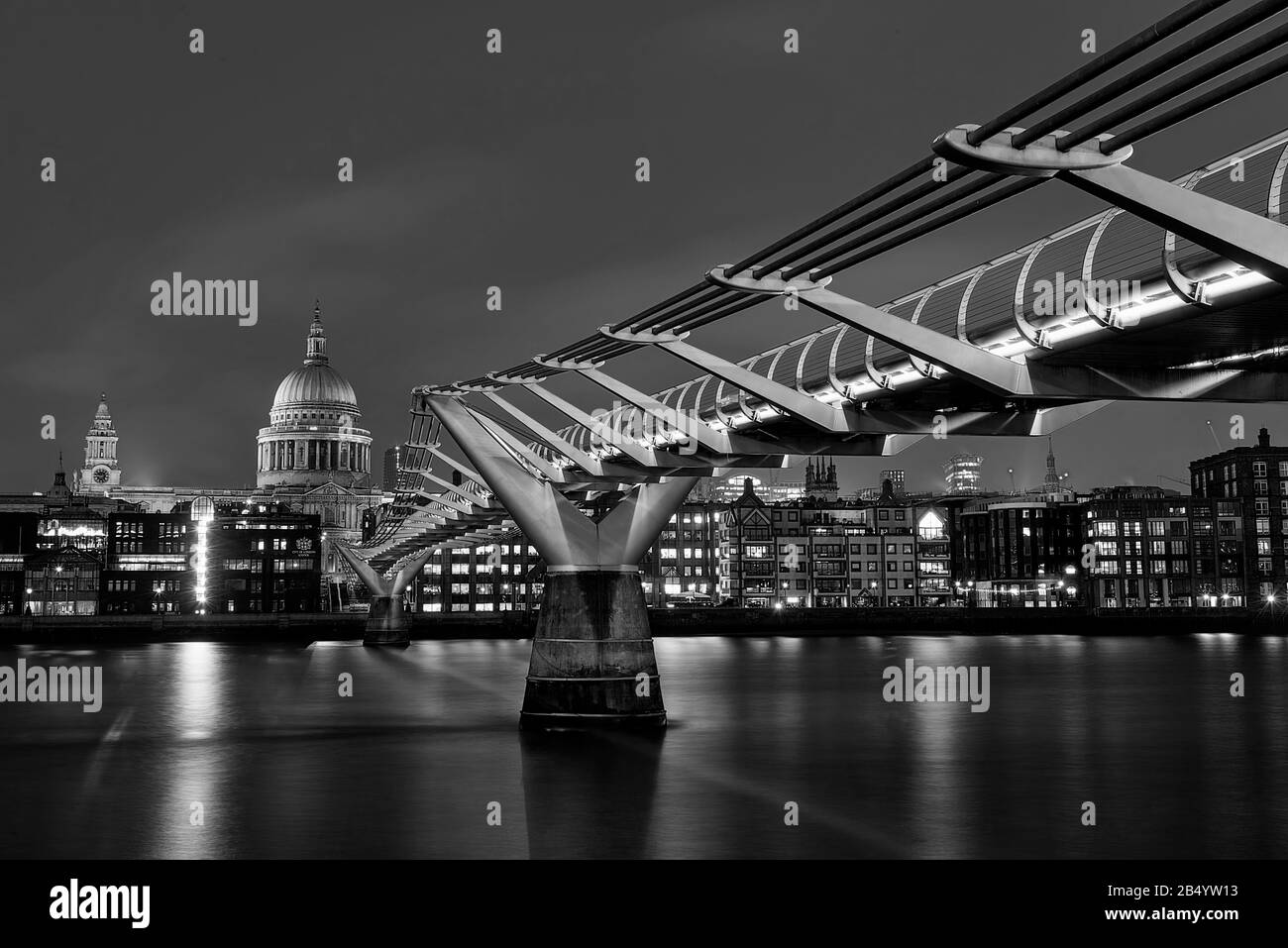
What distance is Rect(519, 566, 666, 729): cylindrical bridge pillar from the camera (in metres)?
37.9

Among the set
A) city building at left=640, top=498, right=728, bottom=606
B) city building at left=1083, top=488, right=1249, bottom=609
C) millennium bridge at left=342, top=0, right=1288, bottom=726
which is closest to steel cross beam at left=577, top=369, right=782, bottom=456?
millennium bridge at left=342, top=0, right=1288, bottom=726

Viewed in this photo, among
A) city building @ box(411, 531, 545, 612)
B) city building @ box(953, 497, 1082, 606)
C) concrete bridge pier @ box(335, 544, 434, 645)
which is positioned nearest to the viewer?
concrete bridge pier @ box(335, 544, 434, 645)

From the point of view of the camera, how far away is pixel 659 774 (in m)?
35.2

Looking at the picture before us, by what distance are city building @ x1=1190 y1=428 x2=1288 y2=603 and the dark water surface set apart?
297 feet

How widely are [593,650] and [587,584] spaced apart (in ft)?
6.29

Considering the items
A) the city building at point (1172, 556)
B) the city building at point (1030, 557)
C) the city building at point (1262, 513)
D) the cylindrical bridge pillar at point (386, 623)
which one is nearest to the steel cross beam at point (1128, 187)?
the cylindrical bridge pillar at point (386, 623)

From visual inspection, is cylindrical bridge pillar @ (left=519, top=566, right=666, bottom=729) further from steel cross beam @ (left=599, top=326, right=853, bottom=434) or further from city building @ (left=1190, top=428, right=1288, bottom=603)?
city building @ (left=1190, top=428, right=1288, bottom=603)

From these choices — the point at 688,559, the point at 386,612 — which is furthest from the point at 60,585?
the point at 688,559

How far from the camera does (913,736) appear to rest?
47156mm
